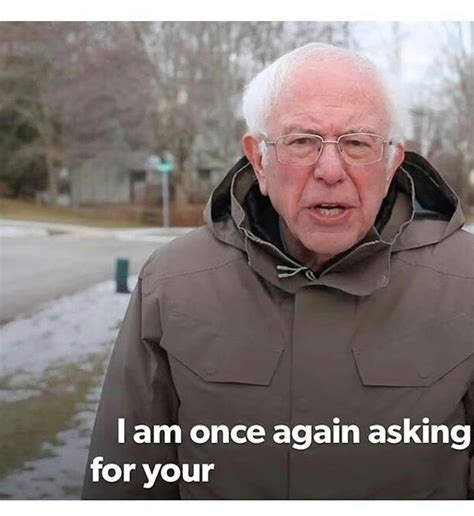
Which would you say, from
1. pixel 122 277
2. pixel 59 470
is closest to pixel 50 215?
pixel 122 277

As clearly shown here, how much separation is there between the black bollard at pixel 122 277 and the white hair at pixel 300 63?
1.60ft

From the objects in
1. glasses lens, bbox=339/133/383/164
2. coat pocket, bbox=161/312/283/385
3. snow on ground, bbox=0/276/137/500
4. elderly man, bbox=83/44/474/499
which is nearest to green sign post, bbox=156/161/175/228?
snow on ground, bbox=0/276/137/500

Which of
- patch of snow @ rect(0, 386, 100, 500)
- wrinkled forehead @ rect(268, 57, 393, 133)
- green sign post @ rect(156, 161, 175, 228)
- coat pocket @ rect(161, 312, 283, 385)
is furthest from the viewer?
green sign post @ rect(156, 161, 175, 228)

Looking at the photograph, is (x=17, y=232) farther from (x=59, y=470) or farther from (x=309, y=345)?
(x=309, y=345)

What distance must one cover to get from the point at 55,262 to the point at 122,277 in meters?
0.17

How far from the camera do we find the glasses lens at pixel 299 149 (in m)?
0.94

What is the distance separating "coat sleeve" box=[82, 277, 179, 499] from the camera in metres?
1.02

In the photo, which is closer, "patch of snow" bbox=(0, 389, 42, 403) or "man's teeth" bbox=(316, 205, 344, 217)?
"man's teeth" bbox=(316, 205, 344, 217)

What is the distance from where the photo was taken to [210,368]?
1024mm

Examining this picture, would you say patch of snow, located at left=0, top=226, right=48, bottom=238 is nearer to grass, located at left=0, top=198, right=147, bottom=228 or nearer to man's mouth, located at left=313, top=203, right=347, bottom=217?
grass, located at left=0, top=198, right=147, bottom=228

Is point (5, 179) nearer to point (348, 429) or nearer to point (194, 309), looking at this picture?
point (194, 309)

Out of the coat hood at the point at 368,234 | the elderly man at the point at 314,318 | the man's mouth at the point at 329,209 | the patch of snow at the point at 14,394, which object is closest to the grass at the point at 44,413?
the patch of snow at the point at 14,394

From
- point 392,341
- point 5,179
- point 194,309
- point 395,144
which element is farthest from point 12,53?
point 392,341
